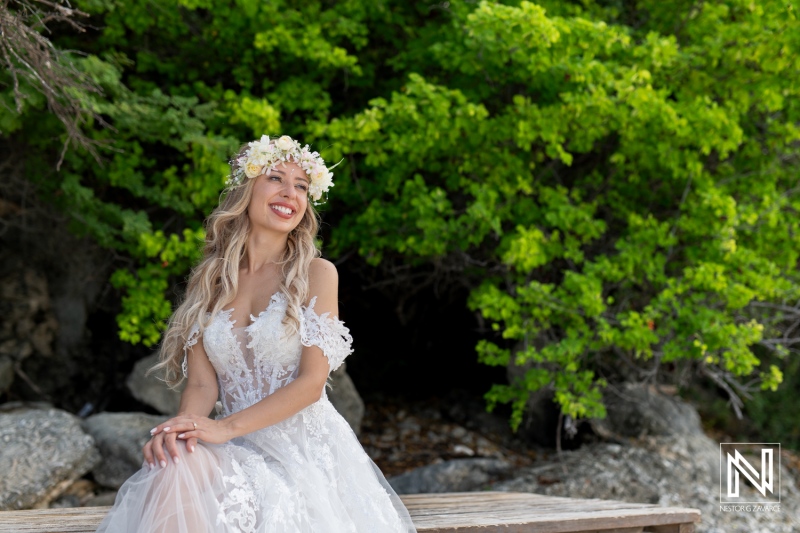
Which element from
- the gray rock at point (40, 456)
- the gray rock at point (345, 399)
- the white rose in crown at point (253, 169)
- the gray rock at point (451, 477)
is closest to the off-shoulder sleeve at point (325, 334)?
the white rose in crown at point (253, 169)

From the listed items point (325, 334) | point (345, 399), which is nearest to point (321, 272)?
point (325, 334)

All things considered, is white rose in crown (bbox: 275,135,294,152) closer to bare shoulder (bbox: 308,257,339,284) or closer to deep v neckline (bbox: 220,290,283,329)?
bare shoulder (bbox: 308,257,339,284)

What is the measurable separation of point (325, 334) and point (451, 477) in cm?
422

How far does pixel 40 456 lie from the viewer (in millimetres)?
5270

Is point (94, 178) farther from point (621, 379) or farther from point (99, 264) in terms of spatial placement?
point (621, 379)

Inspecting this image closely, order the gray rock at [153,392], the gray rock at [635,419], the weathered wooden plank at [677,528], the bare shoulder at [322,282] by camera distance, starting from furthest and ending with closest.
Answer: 1. the gray rock at [635,419]
2. the gray rock at [153,392]
3. the weathered wooden plank at [677,528]
4. the bare shoulder at [322,282]

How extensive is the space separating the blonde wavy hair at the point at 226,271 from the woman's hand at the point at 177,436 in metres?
0.49

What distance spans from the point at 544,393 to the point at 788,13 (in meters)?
3.64

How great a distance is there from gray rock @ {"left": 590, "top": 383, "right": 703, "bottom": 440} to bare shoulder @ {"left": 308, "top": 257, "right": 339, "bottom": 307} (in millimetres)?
4846

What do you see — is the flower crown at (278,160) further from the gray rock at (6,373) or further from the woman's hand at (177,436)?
the gray rock at (6,373)

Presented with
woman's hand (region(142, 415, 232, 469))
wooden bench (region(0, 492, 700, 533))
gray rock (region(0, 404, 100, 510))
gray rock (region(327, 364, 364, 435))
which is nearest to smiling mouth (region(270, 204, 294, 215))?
woman's hand (region(142, 415, 232, 469))

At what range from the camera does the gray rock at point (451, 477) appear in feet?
22.1

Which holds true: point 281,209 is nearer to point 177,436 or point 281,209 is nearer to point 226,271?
point 226,271

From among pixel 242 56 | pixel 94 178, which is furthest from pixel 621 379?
pixel 94 178
